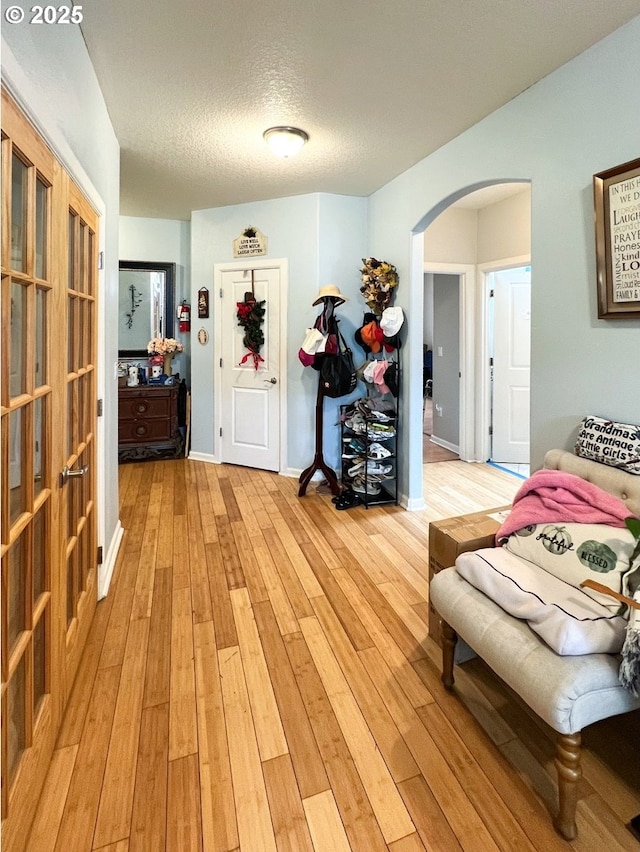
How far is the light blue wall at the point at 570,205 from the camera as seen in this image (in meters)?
1.82

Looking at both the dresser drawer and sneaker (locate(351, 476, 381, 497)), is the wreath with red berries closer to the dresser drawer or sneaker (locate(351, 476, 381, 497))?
the dresser drawer

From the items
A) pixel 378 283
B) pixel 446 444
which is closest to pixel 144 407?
pixel 378 283

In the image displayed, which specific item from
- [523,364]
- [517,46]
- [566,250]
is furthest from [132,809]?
[523,364]

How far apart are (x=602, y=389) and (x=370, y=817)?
178 centimetres

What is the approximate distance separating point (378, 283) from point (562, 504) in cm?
249

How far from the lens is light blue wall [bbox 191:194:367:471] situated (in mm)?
4035

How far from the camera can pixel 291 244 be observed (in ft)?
13.6

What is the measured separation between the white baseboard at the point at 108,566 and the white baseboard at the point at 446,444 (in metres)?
3.82

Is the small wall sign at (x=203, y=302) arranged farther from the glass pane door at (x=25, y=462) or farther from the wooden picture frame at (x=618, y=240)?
the wooden picture frame at (x=618, y=240)

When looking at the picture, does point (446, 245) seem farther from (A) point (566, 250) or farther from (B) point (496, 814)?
(B) point (496, 814)

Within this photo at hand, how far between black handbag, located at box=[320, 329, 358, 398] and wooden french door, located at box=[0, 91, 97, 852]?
2163 mm

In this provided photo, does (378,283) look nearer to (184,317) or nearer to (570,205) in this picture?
(570,205)

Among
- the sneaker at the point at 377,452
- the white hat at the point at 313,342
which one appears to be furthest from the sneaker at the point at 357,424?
the white hat at the point at 313,342

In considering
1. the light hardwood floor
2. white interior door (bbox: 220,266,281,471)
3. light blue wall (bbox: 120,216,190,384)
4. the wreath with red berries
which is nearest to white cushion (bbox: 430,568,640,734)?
the light hardwood floor
